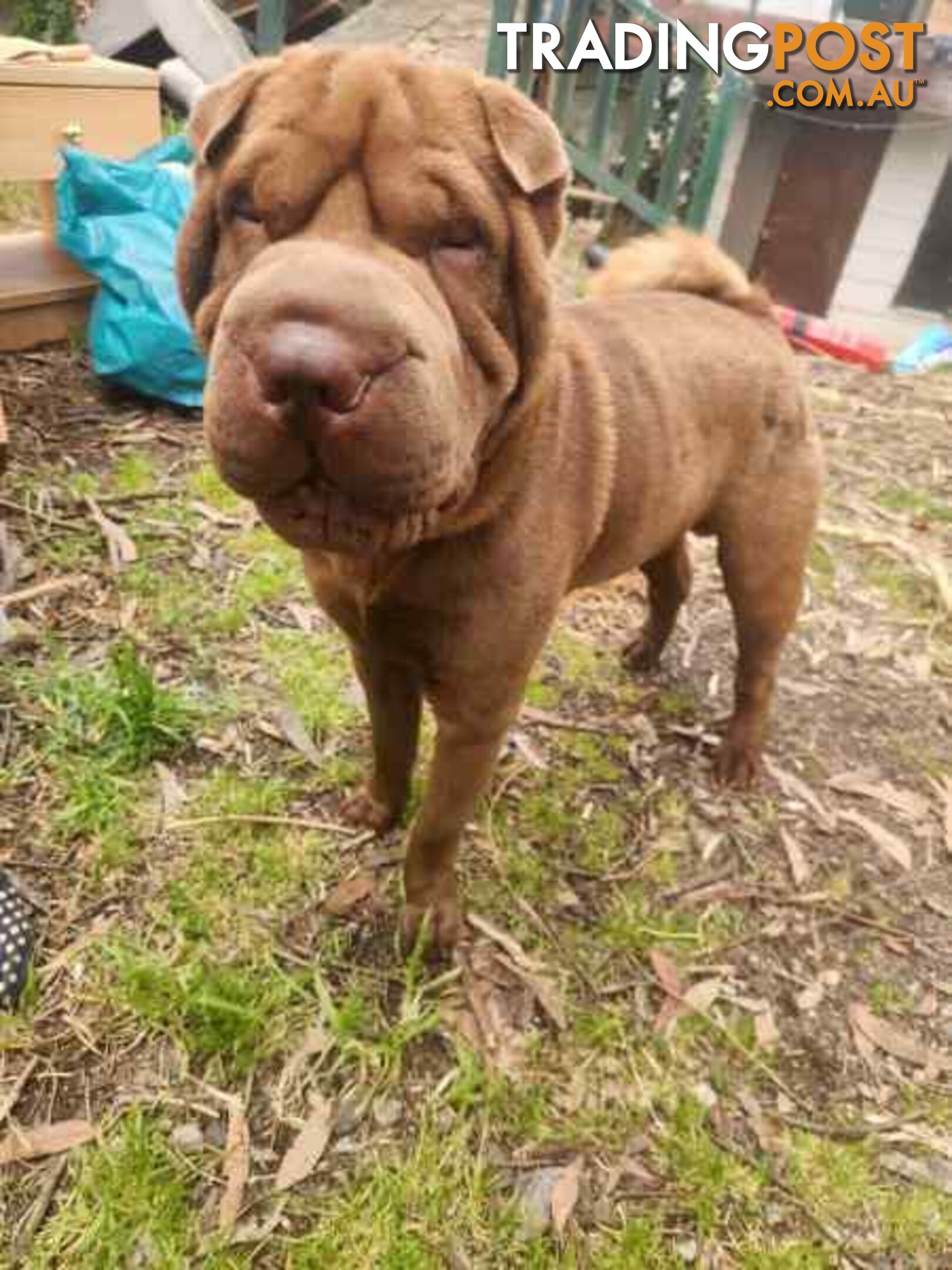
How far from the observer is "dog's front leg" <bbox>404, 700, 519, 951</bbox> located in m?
1.83

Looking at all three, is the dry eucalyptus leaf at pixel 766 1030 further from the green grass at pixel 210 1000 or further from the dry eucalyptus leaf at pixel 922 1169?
the green grass at pixel 210 1000

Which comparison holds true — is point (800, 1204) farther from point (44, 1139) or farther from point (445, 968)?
point (44, 1139)

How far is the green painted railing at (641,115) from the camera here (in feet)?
24.2

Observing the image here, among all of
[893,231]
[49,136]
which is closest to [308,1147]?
[49,136]

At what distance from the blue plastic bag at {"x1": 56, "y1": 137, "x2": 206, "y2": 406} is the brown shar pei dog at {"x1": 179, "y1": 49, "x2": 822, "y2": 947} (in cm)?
218

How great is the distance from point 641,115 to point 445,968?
7.31 m

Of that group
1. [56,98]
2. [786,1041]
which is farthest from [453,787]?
[56,98]

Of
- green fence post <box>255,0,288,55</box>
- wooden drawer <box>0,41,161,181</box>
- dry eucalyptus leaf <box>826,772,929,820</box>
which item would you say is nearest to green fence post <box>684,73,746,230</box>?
green fence post <box>255,0,288,55</box>

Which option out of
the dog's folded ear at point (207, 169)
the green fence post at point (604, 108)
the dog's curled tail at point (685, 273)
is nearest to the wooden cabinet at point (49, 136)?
the dog's curled tail at point (685, 273)

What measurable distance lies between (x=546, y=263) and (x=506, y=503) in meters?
0.42

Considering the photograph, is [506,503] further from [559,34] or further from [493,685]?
[559,34]

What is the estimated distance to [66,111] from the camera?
12.9 ft

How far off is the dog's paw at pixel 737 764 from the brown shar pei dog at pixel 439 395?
741 millimetres

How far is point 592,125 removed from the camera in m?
7.86
